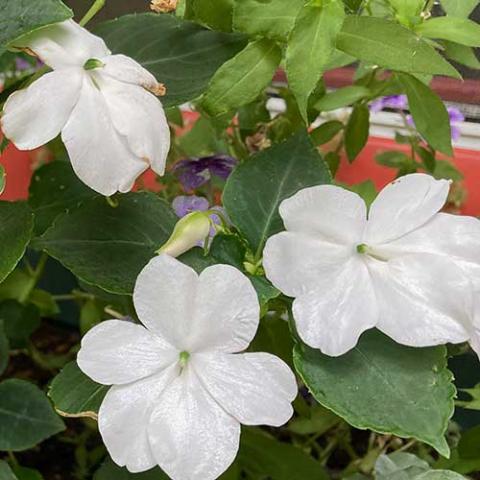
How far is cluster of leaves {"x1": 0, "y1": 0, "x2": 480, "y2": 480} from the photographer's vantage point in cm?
40

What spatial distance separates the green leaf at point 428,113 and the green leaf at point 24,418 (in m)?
0.33

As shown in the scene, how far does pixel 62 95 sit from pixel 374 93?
1.05 feet

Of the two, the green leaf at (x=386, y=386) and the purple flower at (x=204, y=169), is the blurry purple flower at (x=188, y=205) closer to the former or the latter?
the purple flower at (x=204, y=169)

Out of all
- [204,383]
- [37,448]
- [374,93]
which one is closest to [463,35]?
[374,93]

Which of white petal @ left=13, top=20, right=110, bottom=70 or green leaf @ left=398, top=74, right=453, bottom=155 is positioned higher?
white petal @ left=13, top=20, right=110, bottom=70

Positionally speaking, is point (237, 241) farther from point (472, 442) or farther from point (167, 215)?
point (472, 442)

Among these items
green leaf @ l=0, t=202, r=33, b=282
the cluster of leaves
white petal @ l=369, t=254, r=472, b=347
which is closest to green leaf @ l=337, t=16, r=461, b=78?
the cluster of leaves

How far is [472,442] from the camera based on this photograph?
525mm

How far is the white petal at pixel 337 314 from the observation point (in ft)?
1.24

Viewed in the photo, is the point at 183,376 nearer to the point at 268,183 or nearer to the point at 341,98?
the point at 268,183

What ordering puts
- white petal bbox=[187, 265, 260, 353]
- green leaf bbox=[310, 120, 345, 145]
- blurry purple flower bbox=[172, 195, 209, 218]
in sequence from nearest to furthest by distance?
white petal bbox=[187, 265, 260, 353], blurry purple flower bbox=[172, 195, 209, 218], green leaf bbox=[310, 120, 345, 145]

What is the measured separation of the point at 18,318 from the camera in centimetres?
73

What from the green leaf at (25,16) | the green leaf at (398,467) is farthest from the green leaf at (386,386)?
the green leaf at (25,16)

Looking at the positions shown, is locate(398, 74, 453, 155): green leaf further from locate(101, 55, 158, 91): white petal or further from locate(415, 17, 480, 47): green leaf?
locate(101, 55, 158, 91): white petal
